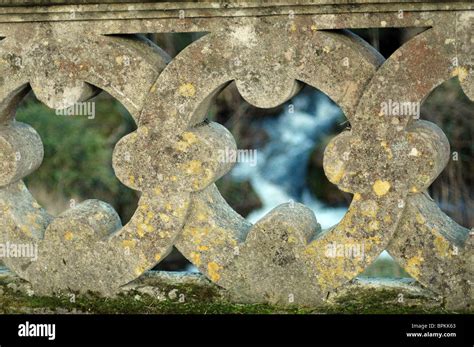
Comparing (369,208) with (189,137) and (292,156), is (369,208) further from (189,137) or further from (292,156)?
(292,156)

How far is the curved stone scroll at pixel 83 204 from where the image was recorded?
4.06m

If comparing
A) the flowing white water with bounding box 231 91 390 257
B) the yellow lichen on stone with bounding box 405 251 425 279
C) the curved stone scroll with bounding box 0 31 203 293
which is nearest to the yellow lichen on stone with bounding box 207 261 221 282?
the curved stone scroll with bounding box 0 31 203 293

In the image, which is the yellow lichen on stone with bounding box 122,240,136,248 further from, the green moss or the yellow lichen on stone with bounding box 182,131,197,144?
the yellow lichen on stone with bounding box 182,131,197,144

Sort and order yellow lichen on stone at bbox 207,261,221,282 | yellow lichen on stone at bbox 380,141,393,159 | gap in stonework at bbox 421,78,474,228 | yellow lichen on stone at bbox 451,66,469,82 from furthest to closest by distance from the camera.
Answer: gap in stonework at bbox 421,78,474,228 < yellow lichen on stone at bbox 207,261,221,282 < yellow lichen on stone at bbox 380,141,393,159 < yellow lichen on stone at bbox 451,66,469,82

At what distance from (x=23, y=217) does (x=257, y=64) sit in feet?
3.65

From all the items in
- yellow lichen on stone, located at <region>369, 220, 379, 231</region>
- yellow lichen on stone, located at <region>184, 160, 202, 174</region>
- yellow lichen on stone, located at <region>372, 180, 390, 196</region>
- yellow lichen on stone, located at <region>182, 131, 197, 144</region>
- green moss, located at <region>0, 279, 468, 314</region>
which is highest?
yellow lichen on stone, located at <region>182, 131, 197, 144</region>

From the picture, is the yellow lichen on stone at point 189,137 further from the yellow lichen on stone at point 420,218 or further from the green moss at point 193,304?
the yellow lichen on stone at point 420,218

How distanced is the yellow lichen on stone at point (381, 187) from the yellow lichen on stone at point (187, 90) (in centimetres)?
73

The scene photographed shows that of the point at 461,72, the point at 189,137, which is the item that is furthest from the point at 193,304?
the point at 461,72

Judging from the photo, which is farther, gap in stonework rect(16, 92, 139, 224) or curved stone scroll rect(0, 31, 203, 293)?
gap in stonework rect(16, 92, 139, 224)

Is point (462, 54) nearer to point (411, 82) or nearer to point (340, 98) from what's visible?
point (411, 82)

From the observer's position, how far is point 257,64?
3.91m

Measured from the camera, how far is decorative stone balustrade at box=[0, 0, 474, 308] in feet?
12.5

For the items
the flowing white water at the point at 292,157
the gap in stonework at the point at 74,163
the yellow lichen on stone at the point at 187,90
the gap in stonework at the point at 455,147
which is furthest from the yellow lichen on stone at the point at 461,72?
the gap in stonework at the point at 74,163
